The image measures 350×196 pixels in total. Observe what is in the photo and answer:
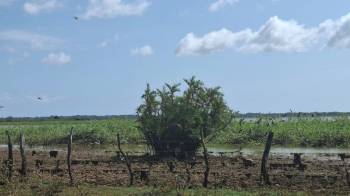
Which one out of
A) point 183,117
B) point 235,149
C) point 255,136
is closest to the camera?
point 183,117

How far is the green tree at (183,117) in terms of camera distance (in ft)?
102

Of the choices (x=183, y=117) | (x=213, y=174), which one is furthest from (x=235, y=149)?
(x=213, y=174)

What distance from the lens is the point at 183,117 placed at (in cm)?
3088

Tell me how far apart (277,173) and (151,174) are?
180 inches

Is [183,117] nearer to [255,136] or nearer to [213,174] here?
[213,174]

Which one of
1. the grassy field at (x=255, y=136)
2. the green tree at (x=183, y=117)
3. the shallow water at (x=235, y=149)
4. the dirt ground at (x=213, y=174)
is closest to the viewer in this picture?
the dirt ground at (x=213, y=174)

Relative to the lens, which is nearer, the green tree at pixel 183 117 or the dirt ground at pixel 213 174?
the dirt ground at pixel 213 174

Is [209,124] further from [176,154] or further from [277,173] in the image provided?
[277,173]

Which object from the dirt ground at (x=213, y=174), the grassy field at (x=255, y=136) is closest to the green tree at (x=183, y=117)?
the dirt ground at (x=213, y=174)

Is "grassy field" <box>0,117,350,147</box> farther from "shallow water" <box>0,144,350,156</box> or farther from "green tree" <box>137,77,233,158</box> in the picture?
"green tree" <box>137,77,233,158</box>

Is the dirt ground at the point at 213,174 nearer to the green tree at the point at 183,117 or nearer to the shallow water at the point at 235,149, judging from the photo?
the green tree at the point at 183,117

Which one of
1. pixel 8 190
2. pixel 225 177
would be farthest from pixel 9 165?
pixel 225 177

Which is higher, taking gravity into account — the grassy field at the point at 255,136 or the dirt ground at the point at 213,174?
the grassy field at the point at 255,136

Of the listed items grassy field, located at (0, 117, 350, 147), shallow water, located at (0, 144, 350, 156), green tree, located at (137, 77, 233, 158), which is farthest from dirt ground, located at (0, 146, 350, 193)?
grassy field, located at (0, 117, 350, 147)
